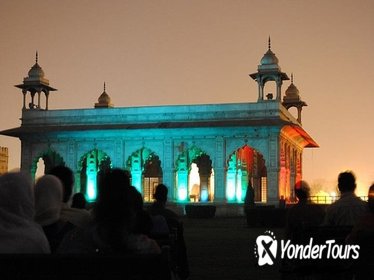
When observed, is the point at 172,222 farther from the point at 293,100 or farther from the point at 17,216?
the point at 293,100

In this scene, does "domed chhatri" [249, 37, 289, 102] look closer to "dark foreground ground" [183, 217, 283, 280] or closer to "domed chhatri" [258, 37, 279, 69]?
"domed chhatri" [258, 37, 279, 69]

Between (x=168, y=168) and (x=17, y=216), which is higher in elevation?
(x=168, y=168)

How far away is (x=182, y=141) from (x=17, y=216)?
3482 cm

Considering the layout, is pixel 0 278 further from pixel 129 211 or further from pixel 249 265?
pixel 249 265

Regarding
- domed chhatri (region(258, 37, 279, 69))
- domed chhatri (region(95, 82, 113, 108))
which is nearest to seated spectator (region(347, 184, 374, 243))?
domed chhatri (region(258, 37, 279, 69))

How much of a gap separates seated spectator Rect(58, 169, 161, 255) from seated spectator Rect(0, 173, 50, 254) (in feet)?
1.14

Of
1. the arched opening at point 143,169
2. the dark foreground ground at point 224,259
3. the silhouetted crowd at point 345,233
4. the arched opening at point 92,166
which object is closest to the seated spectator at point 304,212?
the silhouetted crowd at point 345,233

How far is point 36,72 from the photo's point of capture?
44750 millimetres

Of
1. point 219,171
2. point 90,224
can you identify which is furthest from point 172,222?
point 219,171

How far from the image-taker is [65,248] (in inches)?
183

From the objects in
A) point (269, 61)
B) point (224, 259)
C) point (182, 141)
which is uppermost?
point (269, 61)

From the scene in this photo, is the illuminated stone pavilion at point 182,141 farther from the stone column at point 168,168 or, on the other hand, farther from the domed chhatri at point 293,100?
the domed chhatri at point 293,100

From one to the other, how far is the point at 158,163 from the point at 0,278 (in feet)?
134

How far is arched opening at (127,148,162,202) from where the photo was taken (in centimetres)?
3981
